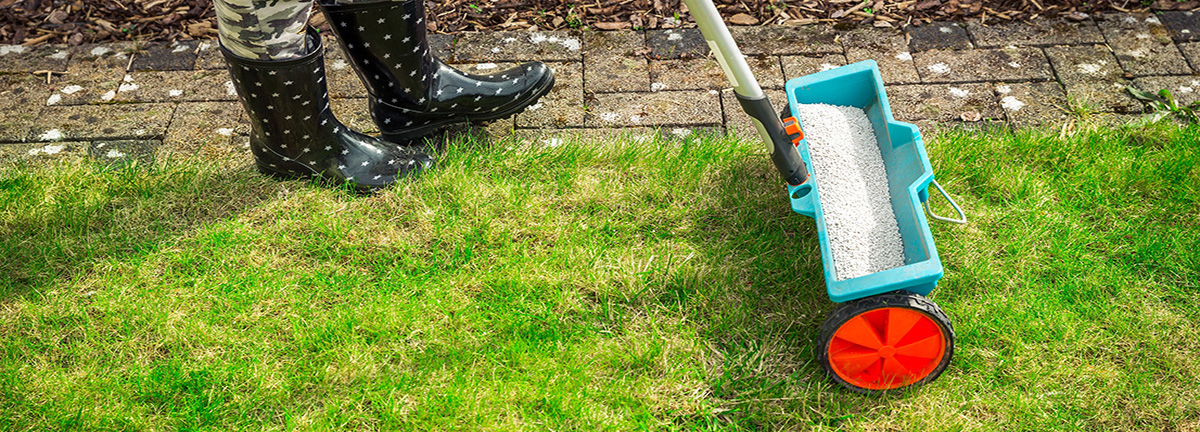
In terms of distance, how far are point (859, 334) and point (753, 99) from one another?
2.18ft

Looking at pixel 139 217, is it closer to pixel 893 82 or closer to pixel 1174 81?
pixel 893 82

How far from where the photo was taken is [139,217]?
281 centimetres

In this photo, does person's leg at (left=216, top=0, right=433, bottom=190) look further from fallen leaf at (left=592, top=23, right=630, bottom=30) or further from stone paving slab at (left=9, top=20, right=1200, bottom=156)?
fallen leaf at (left=592, top=23, right=630, bottom=30)

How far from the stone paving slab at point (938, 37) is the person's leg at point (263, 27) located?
2.29 metres

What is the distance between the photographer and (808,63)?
349 centimetres

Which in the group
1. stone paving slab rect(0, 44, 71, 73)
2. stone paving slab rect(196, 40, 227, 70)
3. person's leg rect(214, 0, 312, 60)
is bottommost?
stone paving slab rect(196, 40, 227, 70)

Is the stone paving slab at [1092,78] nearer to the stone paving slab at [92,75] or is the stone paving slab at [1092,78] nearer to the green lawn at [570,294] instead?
the green lawn at [570,294]

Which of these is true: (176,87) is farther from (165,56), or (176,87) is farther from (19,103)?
(19,103)

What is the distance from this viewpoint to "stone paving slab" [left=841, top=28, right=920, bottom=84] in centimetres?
340

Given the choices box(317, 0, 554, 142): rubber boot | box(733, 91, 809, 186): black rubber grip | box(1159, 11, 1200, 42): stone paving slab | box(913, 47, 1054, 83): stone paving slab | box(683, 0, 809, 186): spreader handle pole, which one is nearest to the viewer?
box(683, 0, 809, 186): spreader handle pole

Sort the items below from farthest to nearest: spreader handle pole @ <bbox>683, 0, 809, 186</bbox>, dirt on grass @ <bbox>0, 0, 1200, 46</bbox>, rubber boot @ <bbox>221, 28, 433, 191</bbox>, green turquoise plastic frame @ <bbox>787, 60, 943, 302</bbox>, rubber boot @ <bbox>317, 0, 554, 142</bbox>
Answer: dirt on grass @ <bbox>0, 0, 1200, 46</bbox>
rubber boot @ <bbox>317, 0, 554, 142</bbox>
rubber boot @ <bbox>221, 28, 433, 191</bbox>
spreader handle pole @ <bbox>683, 0, 809, 186</bbox>
green turquoise plastic frame @ <bbox>787, 60, 943, 302</bbox>

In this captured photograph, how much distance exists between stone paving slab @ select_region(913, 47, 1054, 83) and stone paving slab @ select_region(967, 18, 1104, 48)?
0.05 metres

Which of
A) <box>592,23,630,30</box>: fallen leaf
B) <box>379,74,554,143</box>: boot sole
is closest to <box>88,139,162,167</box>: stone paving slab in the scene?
<box>379,74,554,143</box>: boot sole

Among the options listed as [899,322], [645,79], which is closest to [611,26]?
[645,79]
